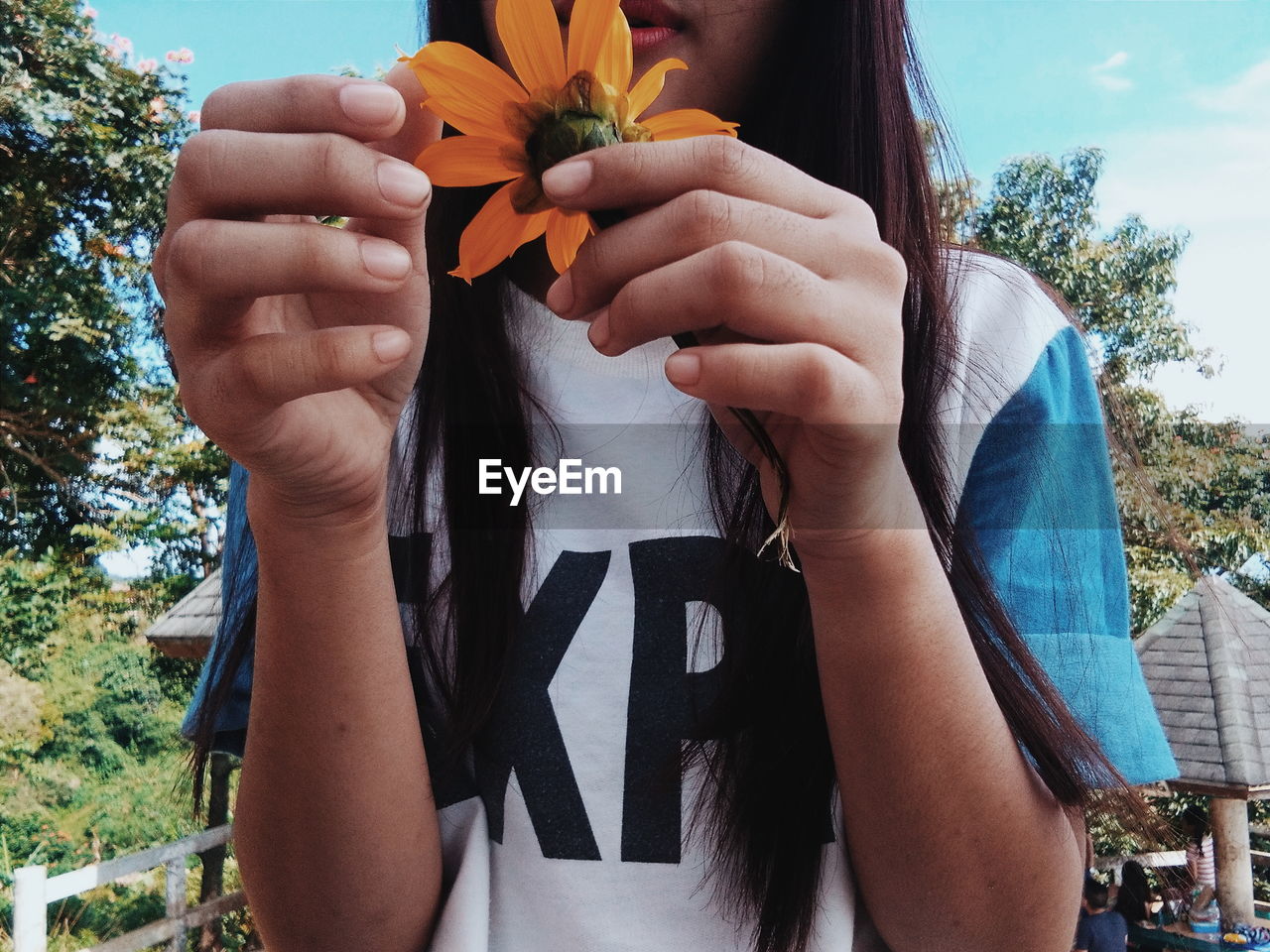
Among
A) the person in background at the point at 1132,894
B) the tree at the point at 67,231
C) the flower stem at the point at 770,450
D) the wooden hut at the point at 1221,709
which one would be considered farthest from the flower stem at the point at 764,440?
the tree at the point at 67,231

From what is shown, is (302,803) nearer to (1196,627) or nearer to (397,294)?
(397,294)

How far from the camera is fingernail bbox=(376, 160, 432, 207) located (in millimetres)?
339

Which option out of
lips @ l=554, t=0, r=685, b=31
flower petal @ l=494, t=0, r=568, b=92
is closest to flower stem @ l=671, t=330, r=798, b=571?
flower petal @ l=494, t=0, r=568, b=92

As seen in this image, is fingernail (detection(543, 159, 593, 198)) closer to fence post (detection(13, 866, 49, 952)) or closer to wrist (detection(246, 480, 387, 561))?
wrist (detection(246, 480, 387, 561))

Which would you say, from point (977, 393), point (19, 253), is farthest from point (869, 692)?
point (19, 253)

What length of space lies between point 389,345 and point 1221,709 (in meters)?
4.78

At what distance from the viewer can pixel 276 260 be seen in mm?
338

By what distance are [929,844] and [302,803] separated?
38 centimetres

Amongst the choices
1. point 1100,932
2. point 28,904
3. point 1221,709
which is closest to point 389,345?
point 28,904

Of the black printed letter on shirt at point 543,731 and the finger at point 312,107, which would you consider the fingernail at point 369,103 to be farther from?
the black printed letter on shirt at point 543,731

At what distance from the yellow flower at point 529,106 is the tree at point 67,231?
18.3 feet

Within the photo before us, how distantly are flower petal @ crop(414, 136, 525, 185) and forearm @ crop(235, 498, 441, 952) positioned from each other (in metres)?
0.20

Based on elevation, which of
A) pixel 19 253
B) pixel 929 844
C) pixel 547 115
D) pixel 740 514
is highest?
pixel 19 253

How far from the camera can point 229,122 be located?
1.19ft
